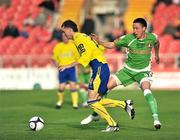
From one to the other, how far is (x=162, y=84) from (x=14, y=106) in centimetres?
858

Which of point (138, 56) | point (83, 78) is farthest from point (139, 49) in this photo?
point (83, 78)

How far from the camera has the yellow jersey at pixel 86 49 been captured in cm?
1426

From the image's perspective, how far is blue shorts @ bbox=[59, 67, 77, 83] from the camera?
831 inches

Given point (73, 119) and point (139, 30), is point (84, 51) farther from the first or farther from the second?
point (73, 119)

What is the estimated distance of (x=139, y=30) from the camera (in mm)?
14555

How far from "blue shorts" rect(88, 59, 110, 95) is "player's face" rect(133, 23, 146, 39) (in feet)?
3.02

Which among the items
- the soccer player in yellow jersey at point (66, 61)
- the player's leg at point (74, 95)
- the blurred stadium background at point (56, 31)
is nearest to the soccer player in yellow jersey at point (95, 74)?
the player's leg at point (74, 95)

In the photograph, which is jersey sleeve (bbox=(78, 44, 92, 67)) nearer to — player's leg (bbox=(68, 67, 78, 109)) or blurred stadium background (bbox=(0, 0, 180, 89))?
player's leg (bbox=(68, 67, 78, 109))

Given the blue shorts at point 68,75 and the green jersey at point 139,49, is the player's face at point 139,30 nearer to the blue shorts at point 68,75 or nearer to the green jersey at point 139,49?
the green jersey at point 139,49

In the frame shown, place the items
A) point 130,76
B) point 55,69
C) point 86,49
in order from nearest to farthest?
1. point 86,49
2. point 130,76
3. point 55,69

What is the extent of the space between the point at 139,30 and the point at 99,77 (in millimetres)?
1247

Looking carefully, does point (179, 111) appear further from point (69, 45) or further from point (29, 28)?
point (29, 28)

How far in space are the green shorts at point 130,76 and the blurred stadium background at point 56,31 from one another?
12.8 meters

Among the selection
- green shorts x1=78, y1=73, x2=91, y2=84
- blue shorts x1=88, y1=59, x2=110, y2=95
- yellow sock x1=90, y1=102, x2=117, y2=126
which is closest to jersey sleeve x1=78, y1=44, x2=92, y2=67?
blue shorts x1=88, y1=59, x2=110, y2=95
